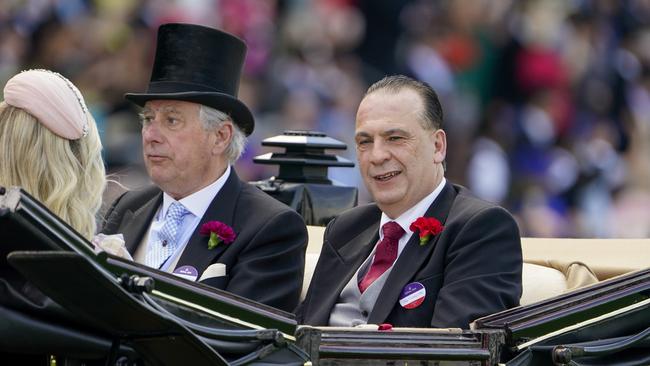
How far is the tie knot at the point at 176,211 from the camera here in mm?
4367

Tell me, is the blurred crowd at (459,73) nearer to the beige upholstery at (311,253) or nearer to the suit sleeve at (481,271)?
the beige upholstery at (311,253)

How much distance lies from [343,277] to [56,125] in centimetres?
118

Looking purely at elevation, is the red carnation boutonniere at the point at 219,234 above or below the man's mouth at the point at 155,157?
below

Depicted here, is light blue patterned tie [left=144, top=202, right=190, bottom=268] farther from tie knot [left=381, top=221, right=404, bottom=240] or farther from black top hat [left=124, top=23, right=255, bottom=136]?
tie knot [left=381, top=221, right=404, bottom=240]

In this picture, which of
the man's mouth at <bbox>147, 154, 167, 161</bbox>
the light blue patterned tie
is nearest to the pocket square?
the light blue patterned tie

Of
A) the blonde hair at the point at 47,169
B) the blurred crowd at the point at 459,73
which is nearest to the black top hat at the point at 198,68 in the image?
the blonde hair at the point at 47,169

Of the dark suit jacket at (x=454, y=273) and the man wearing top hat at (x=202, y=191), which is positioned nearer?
the dark suit jacket at (x=454, y=273)

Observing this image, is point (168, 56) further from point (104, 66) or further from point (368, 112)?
point (104, 66)

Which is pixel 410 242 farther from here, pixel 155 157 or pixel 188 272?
pixel 155 157

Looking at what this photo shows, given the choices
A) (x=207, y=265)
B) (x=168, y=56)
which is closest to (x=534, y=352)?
(x=207, y=265)

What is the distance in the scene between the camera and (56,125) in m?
3.32

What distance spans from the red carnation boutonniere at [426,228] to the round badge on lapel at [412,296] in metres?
0.17

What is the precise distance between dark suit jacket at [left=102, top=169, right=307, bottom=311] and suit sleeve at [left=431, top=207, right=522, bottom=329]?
0.59 meters

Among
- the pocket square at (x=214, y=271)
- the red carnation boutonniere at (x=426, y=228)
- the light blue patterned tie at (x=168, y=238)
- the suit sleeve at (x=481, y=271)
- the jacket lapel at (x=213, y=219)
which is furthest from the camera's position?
the light blue patterned tie at (x=168, y=238)
